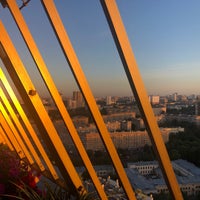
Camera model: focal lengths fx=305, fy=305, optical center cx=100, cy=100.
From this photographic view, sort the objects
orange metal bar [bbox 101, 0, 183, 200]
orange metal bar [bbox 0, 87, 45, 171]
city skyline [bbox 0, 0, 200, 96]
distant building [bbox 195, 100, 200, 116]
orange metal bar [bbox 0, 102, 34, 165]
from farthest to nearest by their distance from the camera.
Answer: orange metal bar [bbox 0, 102, 34, 165], orange metal bar [bbox 0, 87, 45, 171], distant building [bbox 195, 100, 200, 116], city skyline [bbox 0, 0, 200, 96], orange metal bar [bbox 101, 0, 183, 200]

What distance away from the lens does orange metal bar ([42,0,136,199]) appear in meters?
1.50

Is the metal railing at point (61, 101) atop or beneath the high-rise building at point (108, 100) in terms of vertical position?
beneath

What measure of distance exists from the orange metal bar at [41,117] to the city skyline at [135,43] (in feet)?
0.71

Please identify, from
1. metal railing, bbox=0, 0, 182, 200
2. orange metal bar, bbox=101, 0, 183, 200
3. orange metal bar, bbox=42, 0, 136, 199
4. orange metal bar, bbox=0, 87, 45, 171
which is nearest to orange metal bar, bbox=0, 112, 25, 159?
orange metal bar, bbox=0, 87, 45, 171

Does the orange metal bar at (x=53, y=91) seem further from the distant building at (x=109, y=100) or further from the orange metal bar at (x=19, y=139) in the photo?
the orange metal bar at (x=19, y=139)

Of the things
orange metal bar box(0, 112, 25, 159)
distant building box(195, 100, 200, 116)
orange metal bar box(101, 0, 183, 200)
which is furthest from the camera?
orange metal bar box(0, 112, 25, 159)

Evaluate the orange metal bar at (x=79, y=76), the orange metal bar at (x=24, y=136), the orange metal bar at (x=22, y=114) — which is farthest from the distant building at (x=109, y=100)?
the orange metal bar at (x=24, y=136)

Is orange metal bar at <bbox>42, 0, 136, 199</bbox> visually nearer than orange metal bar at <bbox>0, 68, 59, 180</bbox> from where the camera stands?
Yes

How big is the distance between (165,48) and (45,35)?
3.15 feet

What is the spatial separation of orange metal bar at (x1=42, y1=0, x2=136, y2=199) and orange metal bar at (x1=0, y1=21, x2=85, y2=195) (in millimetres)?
460

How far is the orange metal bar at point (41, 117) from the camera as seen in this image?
1950 mm

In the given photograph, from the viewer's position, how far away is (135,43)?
1.96 meters

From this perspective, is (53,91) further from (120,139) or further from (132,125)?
(120,139)

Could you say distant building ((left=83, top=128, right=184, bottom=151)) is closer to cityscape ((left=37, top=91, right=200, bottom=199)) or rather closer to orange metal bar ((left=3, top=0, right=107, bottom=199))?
cityscape ((left=37, top=91, right=200, bottom=199))
